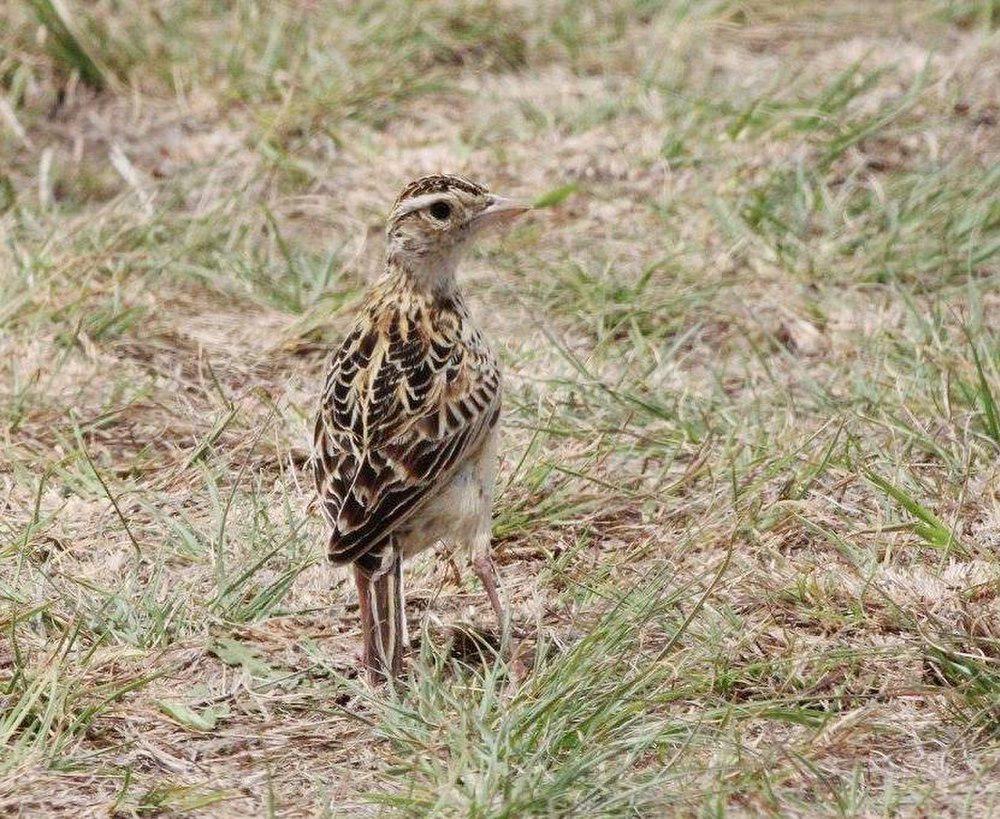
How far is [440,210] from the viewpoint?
691cm

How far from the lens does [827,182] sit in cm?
945

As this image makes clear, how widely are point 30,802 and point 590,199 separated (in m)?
5.06

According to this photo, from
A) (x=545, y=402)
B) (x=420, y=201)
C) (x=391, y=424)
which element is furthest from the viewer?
(x=545, y=402)

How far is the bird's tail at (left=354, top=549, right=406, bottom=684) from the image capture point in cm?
587

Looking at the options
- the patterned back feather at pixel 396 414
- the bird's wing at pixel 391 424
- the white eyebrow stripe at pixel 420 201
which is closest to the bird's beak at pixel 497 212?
the white eyebrow stripe at pixel 420 201

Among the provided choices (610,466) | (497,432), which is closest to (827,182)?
(610,466)

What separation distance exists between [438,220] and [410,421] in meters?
0.92

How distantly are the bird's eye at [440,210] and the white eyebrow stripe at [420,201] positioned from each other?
0.09 ft

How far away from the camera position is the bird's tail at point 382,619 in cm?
587

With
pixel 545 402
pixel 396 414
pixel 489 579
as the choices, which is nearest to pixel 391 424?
pixel 396 414

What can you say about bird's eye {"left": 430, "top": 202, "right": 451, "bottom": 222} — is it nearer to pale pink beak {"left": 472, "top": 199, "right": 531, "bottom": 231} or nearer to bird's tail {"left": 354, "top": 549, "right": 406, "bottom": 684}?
pale pink beak {"left": 472, "top": 199, "right": 531, "bottom": 231}

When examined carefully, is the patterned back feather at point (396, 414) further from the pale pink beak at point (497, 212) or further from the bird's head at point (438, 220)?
the pale pink beak at point (497, 212)

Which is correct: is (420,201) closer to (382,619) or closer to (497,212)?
(497,212)

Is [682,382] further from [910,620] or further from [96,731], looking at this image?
[96,731]
